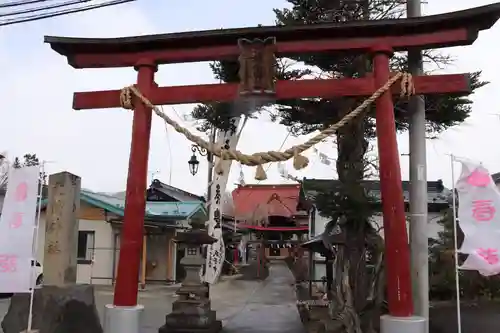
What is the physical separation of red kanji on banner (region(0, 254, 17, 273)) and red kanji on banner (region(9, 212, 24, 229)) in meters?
0.48

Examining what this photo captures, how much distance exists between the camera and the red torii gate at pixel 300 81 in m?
6.73

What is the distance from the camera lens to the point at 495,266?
6312mm

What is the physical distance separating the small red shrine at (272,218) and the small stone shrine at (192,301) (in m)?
20.6

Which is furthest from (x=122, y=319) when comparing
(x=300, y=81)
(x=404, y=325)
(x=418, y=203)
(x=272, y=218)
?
(x=272, y=218)

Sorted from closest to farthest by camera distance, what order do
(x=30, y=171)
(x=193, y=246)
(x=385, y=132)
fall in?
(x=385, y=132), (x=30, y=171), (x=193, y=246)

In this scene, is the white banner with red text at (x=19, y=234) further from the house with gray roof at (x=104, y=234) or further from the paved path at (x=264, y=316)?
the house with gray roof at (x=104, y=234)

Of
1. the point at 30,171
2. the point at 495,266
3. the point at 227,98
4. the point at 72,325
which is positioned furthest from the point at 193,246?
the point at 495,266

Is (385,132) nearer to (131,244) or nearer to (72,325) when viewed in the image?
(131,244)

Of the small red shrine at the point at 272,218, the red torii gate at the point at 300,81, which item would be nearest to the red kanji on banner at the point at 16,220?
the red torii gate at the point at 300,81

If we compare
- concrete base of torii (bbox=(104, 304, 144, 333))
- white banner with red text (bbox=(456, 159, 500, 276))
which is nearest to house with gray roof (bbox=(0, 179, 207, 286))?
concrete base of torii (bbox=(104, 304, 144, 333))

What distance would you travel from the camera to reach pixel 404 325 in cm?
627

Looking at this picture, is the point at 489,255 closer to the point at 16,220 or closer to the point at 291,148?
the point at 291,148

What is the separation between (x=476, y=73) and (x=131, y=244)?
6955mm

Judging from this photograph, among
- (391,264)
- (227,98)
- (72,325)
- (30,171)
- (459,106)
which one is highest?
(459,106)
